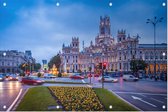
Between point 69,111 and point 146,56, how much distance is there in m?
95.4

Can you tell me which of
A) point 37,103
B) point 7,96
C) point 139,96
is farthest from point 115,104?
point 7,96

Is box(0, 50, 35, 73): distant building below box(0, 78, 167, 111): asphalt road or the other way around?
the other way around

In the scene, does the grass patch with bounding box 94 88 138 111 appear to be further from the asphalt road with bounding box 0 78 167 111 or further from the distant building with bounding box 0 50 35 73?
the distant building with bounding box 0 50 35 73

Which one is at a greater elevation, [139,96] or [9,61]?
[9,61]

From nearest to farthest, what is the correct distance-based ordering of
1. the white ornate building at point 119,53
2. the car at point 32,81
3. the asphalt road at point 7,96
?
the asphalt road at point 7,96, the car at point 32,81, the white ornate building at point 119,53

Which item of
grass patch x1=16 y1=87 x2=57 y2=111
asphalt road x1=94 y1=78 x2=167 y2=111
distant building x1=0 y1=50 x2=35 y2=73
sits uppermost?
distant building x1=0 y1=50 x2=35 y2=73

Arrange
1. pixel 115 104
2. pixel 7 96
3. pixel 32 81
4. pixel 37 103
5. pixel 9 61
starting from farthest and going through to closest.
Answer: pixel 9 61 → pixel 32 81 → pixel 7 96 → pixel 37 103 → pixel 115 104

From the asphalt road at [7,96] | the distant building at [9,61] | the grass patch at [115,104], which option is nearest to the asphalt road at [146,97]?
the grass patch at [115,104]

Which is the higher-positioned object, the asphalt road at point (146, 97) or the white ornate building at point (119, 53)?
the white ornate building at point (119, 53)

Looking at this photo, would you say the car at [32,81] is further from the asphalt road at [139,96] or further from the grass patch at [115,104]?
the grass patch at [115,104]

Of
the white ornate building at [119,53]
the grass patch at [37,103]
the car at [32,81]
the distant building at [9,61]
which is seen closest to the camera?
the grass patch at [37,103]

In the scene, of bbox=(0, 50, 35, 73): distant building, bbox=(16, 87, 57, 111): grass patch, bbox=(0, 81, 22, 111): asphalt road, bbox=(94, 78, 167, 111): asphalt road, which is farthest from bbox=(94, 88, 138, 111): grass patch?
bbox=(0, 50, 35, 73): distant building

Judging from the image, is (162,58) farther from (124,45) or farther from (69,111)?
(69,111)

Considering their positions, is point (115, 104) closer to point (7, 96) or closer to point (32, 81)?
point (7, 96)
